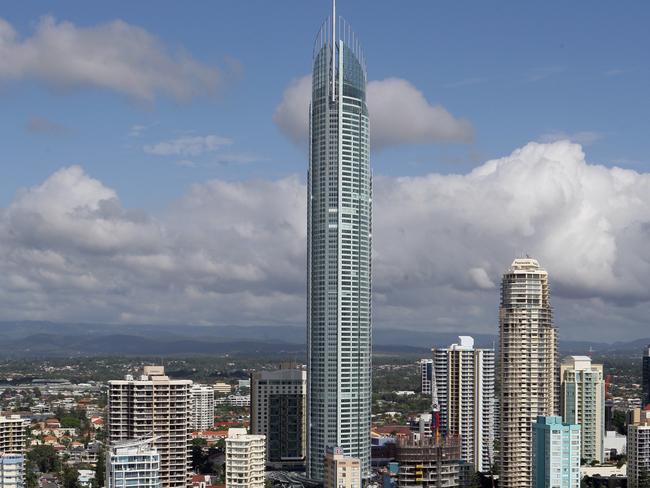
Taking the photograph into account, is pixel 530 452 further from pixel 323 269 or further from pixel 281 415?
pixel 281 415

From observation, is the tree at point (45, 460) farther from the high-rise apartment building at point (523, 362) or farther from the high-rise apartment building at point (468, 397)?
the high-rise apartment building at point (523, 362)

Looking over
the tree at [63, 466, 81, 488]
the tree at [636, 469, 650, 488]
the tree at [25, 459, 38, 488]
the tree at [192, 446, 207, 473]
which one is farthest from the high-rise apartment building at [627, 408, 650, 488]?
the tree at [25, 459, 38, 488]

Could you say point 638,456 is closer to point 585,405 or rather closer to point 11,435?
point 585,405

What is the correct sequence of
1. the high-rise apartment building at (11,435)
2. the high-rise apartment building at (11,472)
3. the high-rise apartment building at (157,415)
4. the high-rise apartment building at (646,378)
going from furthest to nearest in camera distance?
the high-rise apartment building at (646,378), the high-rise apartment building at (11,435), the high-rise apartment building at (157,415), the high-rise apartment building at (11,472)

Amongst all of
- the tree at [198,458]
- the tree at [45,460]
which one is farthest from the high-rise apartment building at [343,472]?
the tree at [45,460]

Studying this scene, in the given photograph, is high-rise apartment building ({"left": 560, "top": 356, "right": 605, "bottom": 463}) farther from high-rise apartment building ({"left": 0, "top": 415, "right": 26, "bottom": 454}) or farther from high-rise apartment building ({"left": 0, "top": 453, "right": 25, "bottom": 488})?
high-rise apartment building ({"left": 0, "top": 453, "right": 25, "bottom": 488})

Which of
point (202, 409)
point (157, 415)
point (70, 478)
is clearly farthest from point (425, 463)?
point (202, 409)
